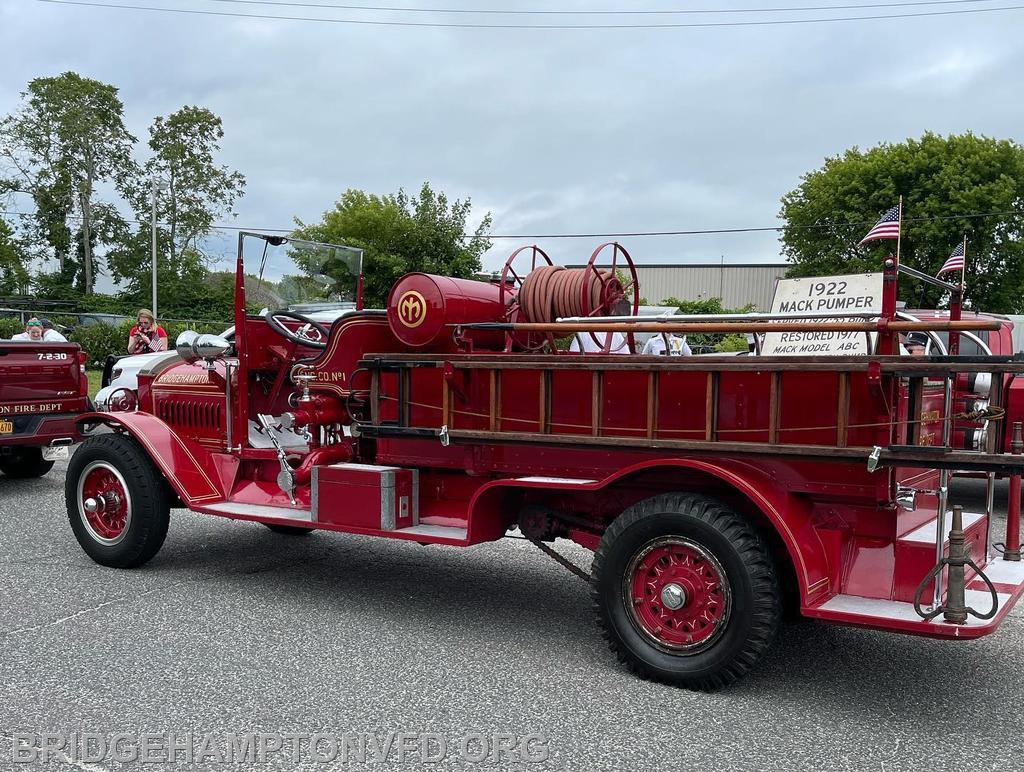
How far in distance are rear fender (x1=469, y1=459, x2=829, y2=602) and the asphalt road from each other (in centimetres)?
62

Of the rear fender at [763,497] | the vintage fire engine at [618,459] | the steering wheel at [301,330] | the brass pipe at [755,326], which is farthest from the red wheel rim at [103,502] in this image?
the brass pipe at [755,326]

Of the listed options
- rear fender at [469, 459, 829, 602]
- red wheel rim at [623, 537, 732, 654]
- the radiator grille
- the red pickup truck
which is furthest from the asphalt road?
the red pickup truck

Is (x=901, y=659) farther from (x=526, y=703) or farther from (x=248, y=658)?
(x=248, y=658)

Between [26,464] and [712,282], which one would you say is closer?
[26,464]

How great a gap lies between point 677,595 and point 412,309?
83.3 inches

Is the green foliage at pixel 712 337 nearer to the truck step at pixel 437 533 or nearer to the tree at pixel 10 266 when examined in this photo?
the truck step at pixel 437 533

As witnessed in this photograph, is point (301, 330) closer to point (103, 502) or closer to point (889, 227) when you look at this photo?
point (103, 502)

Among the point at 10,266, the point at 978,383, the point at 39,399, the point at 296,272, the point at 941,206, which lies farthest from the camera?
the point at 10,266

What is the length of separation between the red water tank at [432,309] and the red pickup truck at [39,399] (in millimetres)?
5173

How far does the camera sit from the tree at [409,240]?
24.2 meters

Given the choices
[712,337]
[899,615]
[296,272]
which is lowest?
[899,615]

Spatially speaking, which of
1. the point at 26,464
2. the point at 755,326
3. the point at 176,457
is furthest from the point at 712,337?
the point at 755,326

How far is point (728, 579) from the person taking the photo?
383cm

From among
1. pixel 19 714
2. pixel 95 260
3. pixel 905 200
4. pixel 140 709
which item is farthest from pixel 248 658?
pixel 95 260
